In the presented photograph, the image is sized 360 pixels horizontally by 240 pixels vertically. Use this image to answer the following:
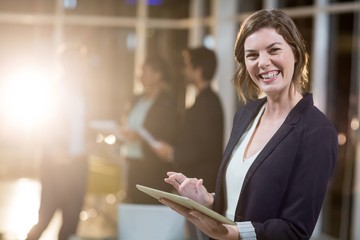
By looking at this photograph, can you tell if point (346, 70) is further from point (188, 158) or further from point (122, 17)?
point (122, 17)

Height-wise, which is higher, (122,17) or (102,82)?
(122,17)

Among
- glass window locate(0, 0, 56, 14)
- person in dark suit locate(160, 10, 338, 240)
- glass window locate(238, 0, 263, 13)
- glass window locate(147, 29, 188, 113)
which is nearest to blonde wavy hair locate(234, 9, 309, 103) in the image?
person in dark suit locate(160, 10, 338, 240)

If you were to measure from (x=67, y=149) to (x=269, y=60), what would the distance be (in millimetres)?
2483

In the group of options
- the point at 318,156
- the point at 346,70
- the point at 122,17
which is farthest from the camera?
the point at 122,17

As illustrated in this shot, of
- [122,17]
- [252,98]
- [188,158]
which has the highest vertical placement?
[122,17]

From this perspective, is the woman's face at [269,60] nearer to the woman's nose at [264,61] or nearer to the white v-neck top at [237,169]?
the woman's nose at [264,61]

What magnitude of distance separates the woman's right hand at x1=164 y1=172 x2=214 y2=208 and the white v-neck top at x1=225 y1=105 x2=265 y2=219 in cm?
5

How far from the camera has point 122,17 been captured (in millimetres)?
8891

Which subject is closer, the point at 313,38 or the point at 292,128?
the point at 292,128

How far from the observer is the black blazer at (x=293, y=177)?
1163 millimetres

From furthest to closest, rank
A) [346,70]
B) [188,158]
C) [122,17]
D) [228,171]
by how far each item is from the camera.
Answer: [122,17], [346,70], [188,158], [228,171]

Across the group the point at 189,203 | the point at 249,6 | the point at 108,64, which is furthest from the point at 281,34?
the point at 108,64

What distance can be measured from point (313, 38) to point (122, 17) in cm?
359

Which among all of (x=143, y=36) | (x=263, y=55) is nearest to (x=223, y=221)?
(x=263, y=55)
